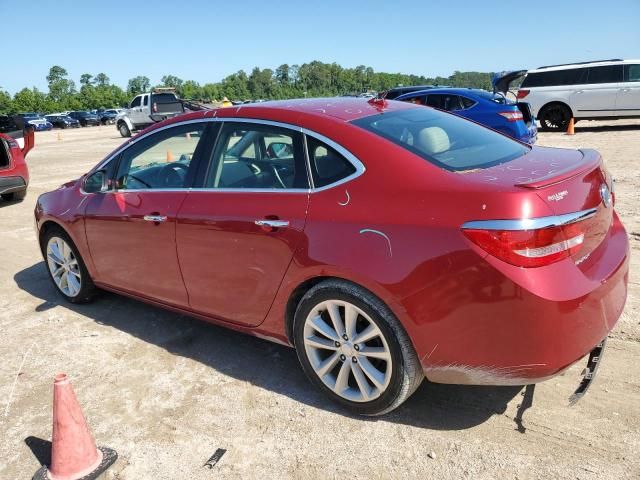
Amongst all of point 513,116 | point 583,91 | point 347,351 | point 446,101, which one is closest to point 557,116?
point 583,91

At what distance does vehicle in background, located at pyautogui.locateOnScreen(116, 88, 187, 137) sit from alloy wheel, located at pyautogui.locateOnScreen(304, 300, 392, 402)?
894 inches

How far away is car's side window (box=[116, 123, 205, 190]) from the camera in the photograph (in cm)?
364

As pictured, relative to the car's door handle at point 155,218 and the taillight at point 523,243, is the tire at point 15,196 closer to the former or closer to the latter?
the car's door handle at point 155,218

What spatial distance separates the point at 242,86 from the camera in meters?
121

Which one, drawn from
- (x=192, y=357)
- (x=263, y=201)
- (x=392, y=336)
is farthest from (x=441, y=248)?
(x=192, y=357)

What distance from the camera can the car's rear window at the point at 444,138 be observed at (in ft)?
9.27

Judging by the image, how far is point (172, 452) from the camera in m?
2.78

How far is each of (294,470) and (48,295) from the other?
3551 mm

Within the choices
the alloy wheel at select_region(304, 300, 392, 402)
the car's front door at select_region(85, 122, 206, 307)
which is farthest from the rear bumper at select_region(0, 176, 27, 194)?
the alloy wheel at select_region(304, 300, 392, 402)

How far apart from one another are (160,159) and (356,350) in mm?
2286

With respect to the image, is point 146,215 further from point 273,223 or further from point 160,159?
point 273,223

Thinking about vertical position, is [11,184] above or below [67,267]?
above

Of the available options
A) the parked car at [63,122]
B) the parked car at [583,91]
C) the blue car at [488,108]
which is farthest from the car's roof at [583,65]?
the parked car at [63,122]

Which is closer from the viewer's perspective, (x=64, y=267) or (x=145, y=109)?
(x=64, y=267)
